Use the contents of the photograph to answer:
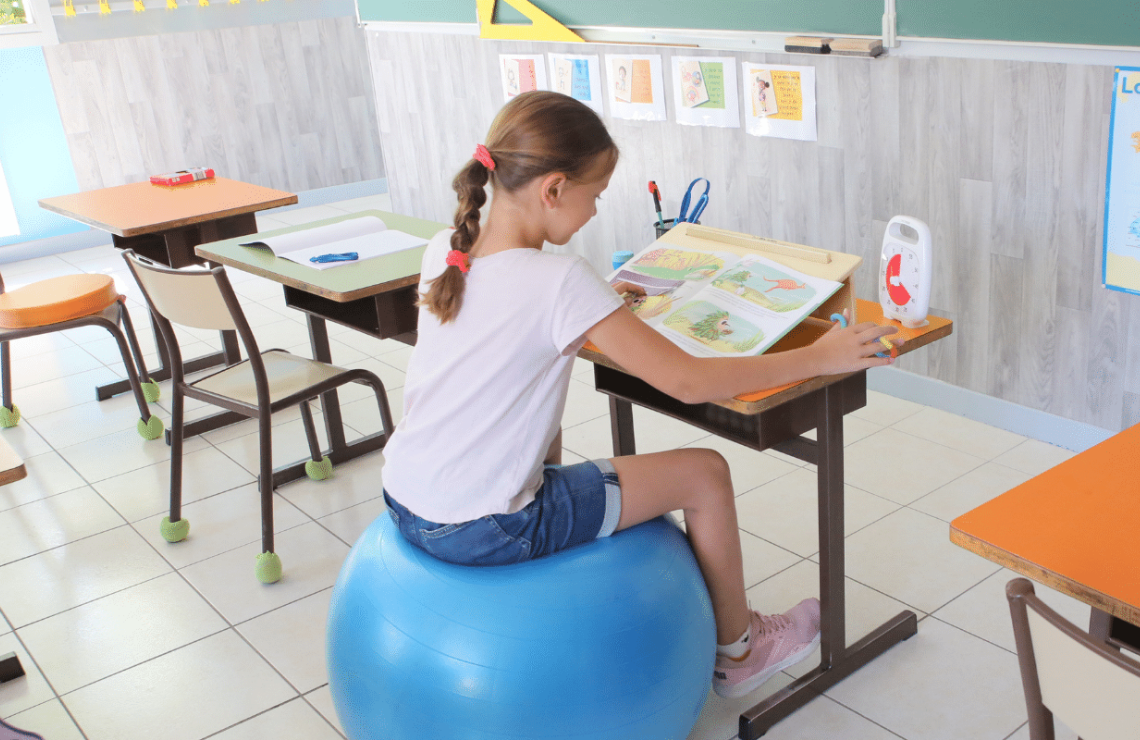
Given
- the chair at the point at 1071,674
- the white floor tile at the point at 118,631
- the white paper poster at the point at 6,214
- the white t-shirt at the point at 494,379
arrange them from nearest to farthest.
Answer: the chair at the point at 1071,674 < the white t-shirt at the point at 494,379 < the white floor tile at the point at 118,631 < the white paper poster at the point at 6,214

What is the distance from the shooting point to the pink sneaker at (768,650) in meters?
1.96

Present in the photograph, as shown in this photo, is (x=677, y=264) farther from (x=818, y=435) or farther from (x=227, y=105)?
(x=227, y=105)

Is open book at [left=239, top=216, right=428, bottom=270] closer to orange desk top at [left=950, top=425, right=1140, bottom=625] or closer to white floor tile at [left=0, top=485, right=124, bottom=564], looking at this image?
white floor tile at [left=0, top=485, right=124, bottom=564]

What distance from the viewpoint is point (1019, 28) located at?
2.67 meters

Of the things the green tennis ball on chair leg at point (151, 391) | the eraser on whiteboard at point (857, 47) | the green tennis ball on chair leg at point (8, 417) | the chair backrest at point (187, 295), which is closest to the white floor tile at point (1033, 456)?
the eraser on whiteboard at point (857, 47)

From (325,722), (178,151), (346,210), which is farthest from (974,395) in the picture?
(178,151)

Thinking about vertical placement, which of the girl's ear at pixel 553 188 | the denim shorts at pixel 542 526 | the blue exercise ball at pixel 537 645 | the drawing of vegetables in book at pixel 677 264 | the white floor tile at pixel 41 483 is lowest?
the white floor tile at pixel 41 483

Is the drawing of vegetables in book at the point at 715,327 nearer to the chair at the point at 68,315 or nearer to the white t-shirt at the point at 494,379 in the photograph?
the white t-shirt at the point at 494,379

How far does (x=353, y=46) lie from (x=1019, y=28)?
5.28m

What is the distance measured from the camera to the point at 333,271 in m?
2.65

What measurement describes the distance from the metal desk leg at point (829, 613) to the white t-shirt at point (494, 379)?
0.52 metres

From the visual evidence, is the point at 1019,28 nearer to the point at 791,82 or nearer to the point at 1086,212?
the point at 1086,212

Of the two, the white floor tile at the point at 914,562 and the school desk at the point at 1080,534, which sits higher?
the school desk at the point at 1080,534

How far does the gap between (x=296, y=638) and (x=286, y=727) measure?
315 mm
